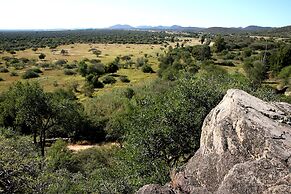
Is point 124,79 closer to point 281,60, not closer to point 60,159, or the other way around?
point 281,60

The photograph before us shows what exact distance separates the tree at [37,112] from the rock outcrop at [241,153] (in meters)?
27.5

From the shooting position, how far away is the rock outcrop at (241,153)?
12.1 metres

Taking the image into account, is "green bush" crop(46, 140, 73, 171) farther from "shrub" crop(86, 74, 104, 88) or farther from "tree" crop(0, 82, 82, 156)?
"shrub" crop(86, 74, 104, 88)

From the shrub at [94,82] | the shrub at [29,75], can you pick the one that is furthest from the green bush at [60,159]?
the shrub at [29,75]

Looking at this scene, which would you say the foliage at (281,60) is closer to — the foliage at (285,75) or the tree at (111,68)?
the foliage at (285,75)

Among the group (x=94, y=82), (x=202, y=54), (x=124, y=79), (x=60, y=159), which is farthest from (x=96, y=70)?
(x=60, y=159)

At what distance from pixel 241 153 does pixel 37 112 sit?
109ft

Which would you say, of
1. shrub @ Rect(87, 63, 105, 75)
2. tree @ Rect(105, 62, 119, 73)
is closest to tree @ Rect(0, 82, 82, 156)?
shrub @ Rect(87, 63, 105, 75)

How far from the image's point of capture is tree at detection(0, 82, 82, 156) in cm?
4244

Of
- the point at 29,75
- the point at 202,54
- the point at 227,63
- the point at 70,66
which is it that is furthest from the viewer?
the point at 70,66

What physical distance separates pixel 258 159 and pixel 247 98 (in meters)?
3.50

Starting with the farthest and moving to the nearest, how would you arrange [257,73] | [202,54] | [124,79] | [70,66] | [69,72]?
1. [70,66]
2. [202,54]
3. [69,72]
4. [124,79]
5. [257,73]

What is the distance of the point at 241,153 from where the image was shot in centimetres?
1359

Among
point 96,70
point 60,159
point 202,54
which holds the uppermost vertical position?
point 60,159
